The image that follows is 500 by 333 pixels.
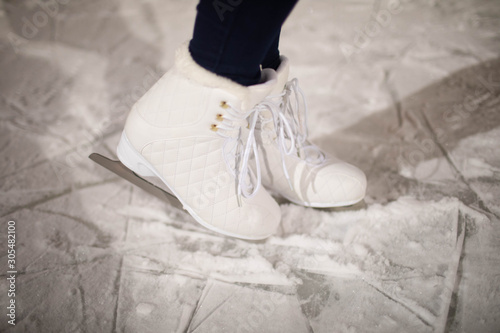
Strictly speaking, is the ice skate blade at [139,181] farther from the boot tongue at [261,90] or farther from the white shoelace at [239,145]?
the boot tongue at [261,90]

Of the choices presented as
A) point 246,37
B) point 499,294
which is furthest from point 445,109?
point 246,37

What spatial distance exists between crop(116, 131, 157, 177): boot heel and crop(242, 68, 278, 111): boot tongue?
262mm

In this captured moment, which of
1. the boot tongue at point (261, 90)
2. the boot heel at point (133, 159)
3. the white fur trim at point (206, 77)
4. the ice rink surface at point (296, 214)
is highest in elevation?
the white fur trim at point (206, 77)

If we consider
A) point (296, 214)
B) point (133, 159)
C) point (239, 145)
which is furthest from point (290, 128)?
point (133, 159)

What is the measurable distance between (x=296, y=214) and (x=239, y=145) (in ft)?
0.83

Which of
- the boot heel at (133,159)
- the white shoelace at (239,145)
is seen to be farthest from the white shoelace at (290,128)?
the boot heel at (133,159)

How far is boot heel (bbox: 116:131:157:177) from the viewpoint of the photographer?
2.20ft

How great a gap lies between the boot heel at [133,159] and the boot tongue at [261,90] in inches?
10.3

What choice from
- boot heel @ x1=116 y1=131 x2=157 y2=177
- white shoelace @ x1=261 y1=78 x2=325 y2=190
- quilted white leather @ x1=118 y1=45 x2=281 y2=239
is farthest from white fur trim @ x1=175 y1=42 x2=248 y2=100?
boot heel @ x1=116 y1=131 x2=157 y2=177

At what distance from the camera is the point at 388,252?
709 mm

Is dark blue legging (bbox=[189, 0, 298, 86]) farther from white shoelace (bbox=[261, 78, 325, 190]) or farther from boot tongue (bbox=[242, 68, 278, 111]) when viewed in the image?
white shoelace (bbox=[261, 78, 325, 190])

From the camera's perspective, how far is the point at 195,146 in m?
0.63

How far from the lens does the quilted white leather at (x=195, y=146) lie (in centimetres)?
57

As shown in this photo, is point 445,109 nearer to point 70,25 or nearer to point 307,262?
point 307,262
